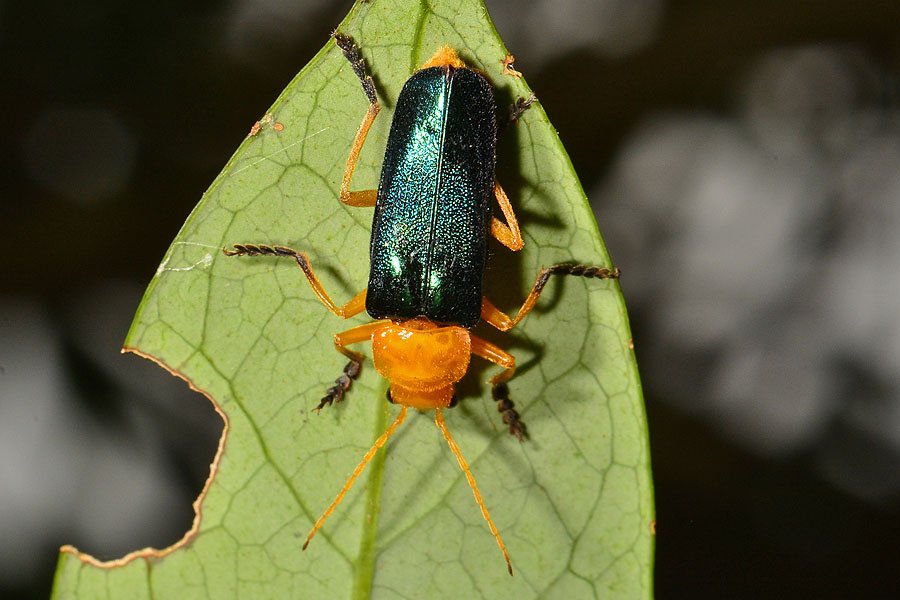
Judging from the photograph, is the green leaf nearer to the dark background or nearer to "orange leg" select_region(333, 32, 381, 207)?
"orange leg" select_region(333, 32, 381, 207)

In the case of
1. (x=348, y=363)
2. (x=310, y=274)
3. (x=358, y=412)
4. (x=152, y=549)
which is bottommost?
(x=152, y=549)

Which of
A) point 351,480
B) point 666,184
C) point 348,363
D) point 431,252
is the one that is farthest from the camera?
point 666,184

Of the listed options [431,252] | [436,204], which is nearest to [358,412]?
[431,252]

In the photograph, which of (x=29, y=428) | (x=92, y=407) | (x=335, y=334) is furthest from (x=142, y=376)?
→ (x=335, y=334)

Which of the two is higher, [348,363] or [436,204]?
[436,204]

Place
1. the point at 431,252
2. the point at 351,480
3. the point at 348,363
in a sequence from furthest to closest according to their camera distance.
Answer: the point at 431,252, the point at 348,363, the point at 351,480

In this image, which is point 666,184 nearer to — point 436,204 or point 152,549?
point 436,204

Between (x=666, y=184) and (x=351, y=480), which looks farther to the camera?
(x=666, y=184)

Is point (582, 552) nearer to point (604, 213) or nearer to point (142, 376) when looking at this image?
point (604, 213)

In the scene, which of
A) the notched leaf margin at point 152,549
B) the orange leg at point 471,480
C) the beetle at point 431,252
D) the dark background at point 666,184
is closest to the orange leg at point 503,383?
the beetle at point 431,252
